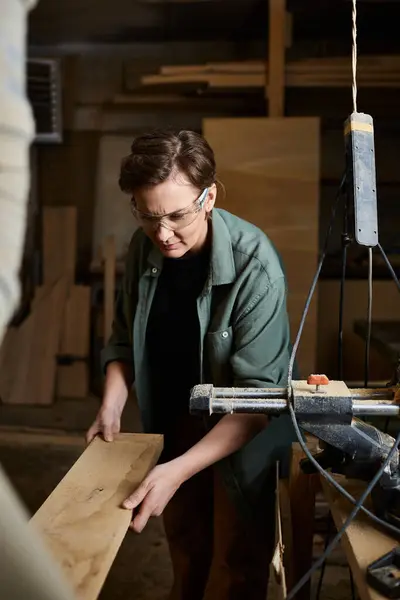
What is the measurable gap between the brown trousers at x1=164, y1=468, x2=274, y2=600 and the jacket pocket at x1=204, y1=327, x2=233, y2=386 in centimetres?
26

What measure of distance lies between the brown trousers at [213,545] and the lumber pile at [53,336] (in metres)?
1.96

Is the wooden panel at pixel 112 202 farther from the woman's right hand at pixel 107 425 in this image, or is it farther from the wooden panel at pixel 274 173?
the woman's right hand at pixel 107 425

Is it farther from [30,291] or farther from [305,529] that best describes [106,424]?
[30,291]

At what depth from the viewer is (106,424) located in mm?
1355

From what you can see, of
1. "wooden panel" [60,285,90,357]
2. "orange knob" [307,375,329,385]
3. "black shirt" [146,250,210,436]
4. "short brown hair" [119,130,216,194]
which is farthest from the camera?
"wooden panel" [60,285,90,357]

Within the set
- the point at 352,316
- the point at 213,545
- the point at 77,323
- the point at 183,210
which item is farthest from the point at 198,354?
the point at 77,323

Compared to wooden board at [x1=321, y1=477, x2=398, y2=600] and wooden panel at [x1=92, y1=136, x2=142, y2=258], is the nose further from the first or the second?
wooden panel at [x1=92, y1=136, x2=142, y2=258]

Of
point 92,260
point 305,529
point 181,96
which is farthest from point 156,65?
point 305,529

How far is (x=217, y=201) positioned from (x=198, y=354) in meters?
1.41

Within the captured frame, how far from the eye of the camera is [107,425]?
1.35 meters

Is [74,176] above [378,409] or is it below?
above

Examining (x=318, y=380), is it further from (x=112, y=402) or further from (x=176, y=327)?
(x=112, y=402)

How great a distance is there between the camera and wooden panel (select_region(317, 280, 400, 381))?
120 inches

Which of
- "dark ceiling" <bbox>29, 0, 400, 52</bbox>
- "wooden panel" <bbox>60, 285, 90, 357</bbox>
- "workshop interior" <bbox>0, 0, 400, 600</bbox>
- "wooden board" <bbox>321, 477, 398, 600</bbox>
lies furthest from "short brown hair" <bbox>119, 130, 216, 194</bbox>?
"wooden panel" <bbox>60, 285, 90, 357</bbox>
